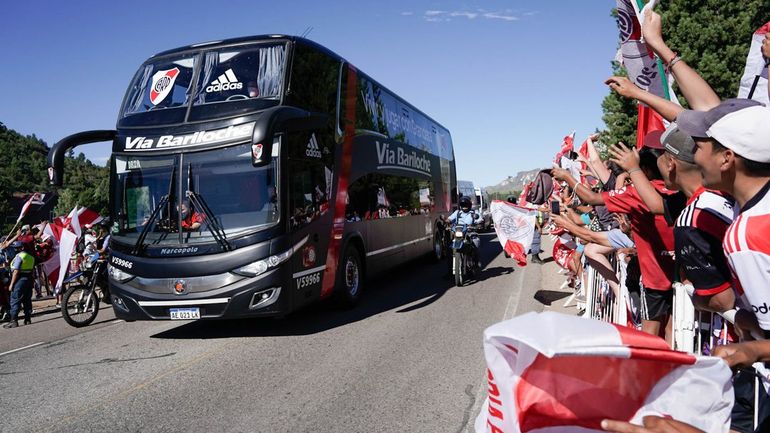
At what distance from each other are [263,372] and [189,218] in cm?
251

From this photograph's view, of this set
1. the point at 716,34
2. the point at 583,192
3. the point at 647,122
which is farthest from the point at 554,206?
the point at 716,34

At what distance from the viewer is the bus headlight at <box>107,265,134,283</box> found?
7.61m

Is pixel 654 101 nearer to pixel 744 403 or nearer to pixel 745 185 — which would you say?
pixel 745 185

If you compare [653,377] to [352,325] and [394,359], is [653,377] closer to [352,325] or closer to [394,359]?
[394,359]

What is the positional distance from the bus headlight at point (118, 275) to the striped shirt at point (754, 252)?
7.23 m

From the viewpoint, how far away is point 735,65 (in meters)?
19.1

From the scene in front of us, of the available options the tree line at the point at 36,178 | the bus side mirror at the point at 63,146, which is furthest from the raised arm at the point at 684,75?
the tree line at the point at 36,178

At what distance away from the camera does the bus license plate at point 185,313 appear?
7.27m

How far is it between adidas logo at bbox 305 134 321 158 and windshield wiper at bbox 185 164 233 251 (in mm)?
1621

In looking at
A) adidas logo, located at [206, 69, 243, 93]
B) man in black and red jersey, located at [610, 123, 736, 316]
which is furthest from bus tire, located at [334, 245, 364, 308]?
man in black and red jersey, located at [610, 123, 736, 316]

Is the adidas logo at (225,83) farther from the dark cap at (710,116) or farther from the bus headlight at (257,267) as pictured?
the dark cap at (710,116)

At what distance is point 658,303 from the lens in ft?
15.8

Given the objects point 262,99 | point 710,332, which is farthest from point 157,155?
point 710,332

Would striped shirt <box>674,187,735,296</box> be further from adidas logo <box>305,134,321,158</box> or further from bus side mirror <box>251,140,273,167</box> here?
adidas logo <box>305,134,321,158</box>
